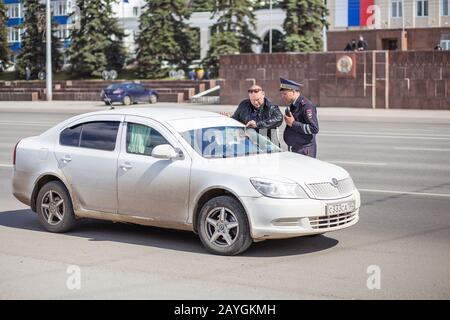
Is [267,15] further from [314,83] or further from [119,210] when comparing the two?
[119,210]

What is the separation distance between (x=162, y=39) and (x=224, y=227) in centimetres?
5842

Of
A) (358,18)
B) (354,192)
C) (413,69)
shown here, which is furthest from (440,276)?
(358,18)

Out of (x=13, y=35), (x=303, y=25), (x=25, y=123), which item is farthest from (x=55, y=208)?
(x=13, y=35)

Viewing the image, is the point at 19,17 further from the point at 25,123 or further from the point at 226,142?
the point at 226,142

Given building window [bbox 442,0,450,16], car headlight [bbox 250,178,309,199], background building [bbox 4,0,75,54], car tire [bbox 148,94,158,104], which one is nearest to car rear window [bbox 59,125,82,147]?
car headlight [bbox 250,178,309,199]

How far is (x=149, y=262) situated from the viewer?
839cm

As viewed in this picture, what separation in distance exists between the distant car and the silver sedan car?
136ft

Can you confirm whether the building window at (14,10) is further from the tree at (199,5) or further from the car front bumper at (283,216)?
the car front bumper at (283,216)

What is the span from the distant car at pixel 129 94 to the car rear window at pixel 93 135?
41.2 m

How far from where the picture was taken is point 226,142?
9500mm

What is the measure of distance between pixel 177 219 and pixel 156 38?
191 feet

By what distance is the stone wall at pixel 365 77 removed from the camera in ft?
132

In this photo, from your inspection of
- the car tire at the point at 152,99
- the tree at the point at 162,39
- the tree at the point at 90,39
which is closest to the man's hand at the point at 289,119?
the car tire at the point at 152,99

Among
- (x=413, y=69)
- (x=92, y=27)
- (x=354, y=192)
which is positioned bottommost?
(x=354, y=192)
